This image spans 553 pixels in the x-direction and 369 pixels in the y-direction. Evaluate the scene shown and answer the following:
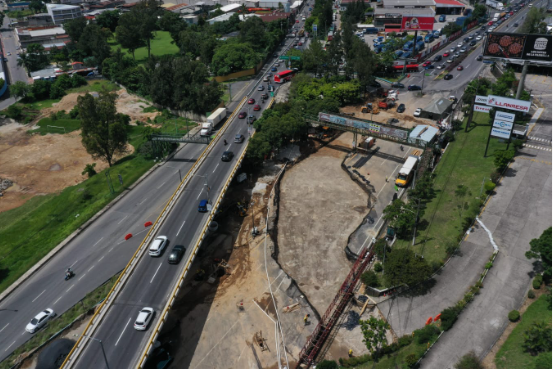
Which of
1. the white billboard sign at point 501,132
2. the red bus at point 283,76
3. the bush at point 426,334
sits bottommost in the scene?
the bush at point 426,334

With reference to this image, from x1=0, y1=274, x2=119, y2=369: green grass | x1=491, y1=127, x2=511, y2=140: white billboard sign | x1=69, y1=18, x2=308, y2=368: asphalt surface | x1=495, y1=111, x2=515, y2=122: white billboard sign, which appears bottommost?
x1=0, y1=274, x2=119, y2=369: green grass

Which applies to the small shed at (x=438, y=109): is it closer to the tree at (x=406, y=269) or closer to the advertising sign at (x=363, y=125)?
the advertising sign at (x=363, y=125)

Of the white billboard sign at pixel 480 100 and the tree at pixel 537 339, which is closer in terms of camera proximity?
the tree at pixel 537 339

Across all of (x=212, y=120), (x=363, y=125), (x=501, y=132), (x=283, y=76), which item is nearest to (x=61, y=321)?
(x=212, y=120)

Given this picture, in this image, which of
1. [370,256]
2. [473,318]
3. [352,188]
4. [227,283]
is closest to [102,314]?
[227,283]

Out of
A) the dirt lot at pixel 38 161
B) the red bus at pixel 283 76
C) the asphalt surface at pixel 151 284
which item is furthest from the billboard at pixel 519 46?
the dirt lot at pixel 38 161

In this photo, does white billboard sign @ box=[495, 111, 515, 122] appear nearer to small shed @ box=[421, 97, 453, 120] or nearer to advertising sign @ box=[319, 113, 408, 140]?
advertising sign @ box=[319, 113, 408, 140]

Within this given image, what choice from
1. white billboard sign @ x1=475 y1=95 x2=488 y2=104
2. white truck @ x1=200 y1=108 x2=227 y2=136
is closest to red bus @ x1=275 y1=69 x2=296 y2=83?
white truck @ x1=200 y1=108 x2=227 y2=136

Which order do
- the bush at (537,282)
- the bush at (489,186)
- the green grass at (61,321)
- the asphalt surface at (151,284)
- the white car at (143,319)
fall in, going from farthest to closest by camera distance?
the bush at (489,186), the bush at (537,282), the green grass at (61,321), the white car at (143,319), the asphalt surface at (151,284)
